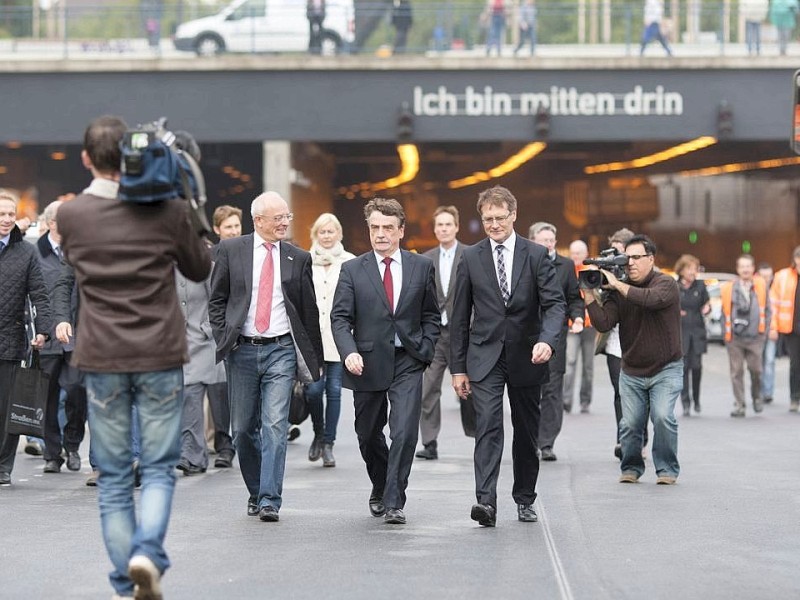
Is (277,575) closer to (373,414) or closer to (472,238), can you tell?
(373,414)

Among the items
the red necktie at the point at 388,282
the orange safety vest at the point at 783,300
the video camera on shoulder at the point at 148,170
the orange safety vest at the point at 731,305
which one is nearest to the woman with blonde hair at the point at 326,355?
the red necktie at the point at 388,282

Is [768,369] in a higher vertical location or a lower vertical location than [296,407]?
lower

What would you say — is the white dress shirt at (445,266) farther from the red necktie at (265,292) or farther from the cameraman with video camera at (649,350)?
the red necktie at (265,292)

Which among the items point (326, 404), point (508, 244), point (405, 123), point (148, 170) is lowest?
point (326, 404)

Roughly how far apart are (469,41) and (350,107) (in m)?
2.80

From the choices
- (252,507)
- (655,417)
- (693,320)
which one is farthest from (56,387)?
(693,320)

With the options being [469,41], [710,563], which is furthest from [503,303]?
[469,41]

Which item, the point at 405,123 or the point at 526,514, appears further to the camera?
the point at 405,123

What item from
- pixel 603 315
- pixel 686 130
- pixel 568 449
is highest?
pixel 686 130

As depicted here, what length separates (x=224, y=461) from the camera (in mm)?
12344

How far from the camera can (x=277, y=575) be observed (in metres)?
7.48

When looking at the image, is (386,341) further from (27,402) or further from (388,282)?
(27,402)

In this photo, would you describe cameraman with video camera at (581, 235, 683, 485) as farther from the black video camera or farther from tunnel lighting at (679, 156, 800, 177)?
tunnel lighting at (679, 156, 800, 177)

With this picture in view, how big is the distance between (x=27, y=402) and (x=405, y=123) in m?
21.0
